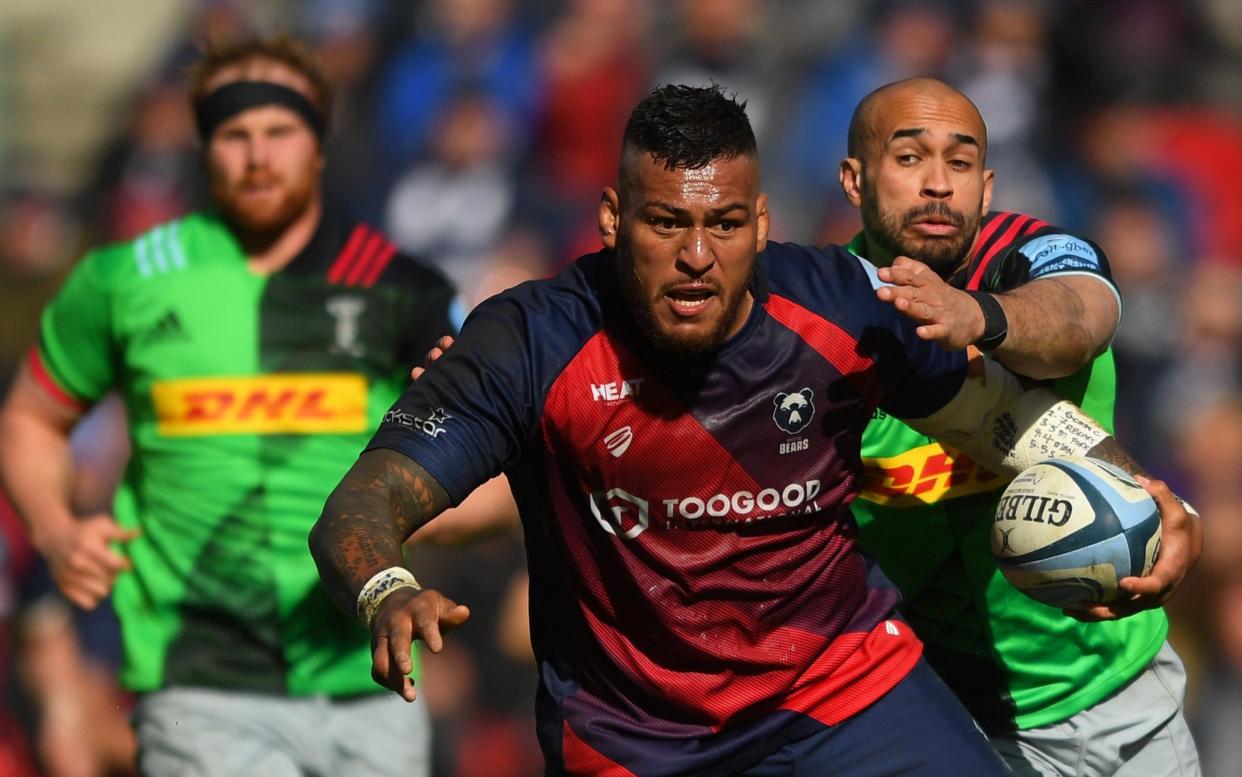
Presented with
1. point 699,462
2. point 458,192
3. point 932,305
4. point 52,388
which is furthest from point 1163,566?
point 458,192

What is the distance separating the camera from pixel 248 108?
6238 mm

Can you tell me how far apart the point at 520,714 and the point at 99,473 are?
262 centimetres

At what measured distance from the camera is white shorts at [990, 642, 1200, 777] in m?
5.06

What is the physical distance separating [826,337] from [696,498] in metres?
0.49

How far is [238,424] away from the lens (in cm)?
602

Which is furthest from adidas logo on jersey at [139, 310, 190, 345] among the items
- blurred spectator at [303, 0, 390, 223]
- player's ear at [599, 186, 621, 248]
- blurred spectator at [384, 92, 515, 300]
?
blurred spectator at [303, 0, 390, 223]

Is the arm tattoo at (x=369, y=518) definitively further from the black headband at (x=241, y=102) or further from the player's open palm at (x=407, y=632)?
the black headband at (x=241, y=102)

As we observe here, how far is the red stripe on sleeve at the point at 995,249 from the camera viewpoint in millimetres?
4859

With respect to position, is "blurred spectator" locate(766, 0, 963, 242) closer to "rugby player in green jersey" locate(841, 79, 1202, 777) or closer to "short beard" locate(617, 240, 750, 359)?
"rugby player in green jersey" locate(841, 79, 1202, 777)

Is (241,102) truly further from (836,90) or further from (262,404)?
(836,90)

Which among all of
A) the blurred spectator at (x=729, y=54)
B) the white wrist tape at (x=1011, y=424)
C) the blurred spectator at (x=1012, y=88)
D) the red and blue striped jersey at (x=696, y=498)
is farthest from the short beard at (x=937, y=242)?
the blurred spectator at (x=729, y=54)

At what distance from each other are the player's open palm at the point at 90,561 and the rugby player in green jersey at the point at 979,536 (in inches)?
95.2

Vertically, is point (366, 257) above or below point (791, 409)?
below

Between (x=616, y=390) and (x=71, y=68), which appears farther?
(x=71, y=68)
